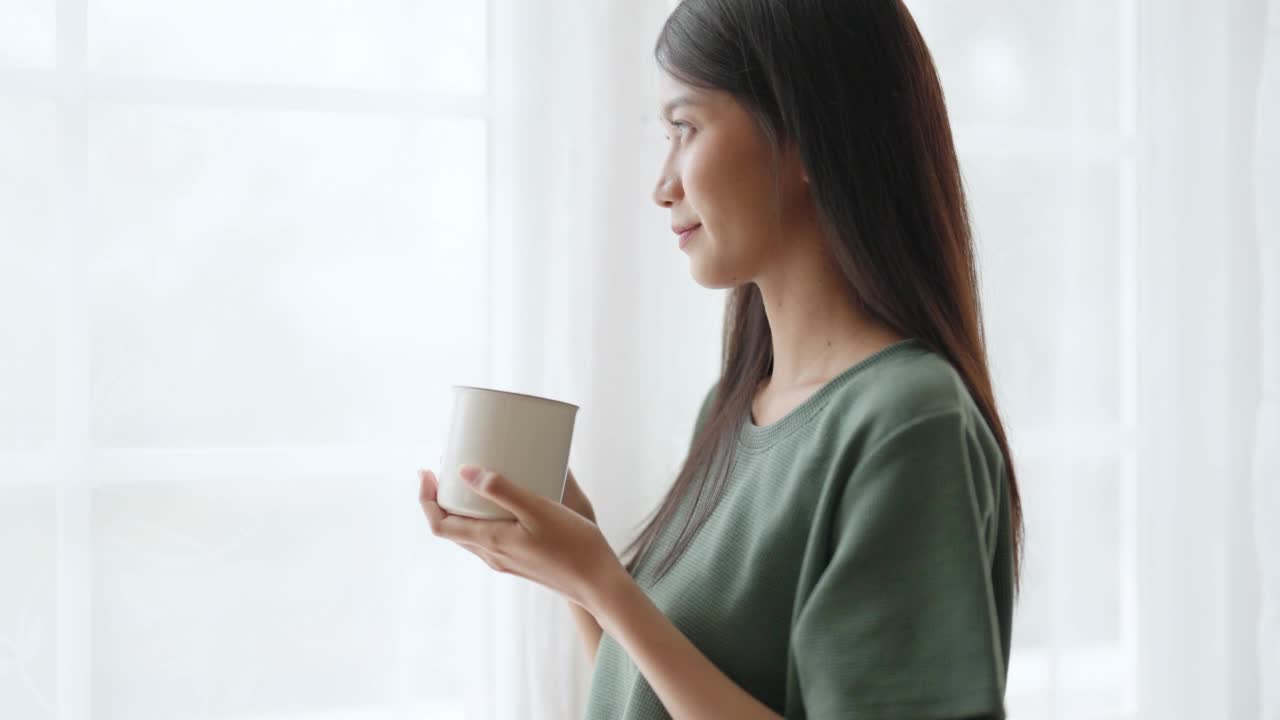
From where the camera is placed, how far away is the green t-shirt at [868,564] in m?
0.66

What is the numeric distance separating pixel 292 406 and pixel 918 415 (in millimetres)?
800

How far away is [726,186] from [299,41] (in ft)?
2.18

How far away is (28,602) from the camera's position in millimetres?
1107

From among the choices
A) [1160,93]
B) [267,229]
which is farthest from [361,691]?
[1160,93]

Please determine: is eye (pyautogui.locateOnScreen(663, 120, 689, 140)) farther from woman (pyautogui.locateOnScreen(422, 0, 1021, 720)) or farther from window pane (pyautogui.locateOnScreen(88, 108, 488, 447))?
window pane (pyautogui.locateOnScreen(88, 108, 488, 447))

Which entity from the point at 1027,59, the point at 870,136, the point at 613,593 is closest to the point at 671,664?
the point at 613,593

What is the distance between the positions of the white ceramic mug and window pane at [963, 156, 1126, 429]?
0.96 metres

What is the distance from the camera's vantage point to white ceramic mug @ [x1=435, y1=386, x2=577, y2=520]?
744 mm

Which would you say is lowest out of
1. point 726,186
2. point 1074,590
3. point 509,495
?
point 1074,590

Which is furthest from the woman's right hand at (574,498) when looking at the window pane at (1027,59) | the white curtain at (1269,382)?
the white curtain at (1269,382)

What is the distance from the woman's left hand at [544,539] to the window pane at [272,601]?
0.52 meters

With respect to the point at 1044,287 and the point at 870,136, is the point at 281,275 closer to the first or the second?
the point at 870,136

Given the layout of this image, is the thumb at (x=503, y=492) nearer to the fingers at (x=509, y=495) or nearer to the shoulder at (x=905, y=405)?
the fingers at (x=509, y=495)

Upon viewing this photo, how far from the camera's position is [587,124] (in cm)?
121
